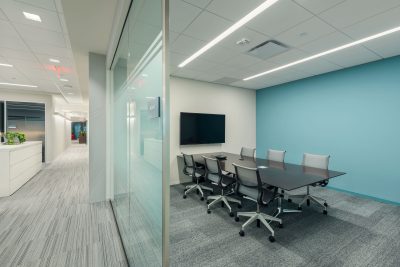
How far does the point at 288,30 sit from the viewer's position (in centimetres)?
262

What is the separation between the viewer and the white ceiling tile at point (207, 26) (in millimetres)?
2353

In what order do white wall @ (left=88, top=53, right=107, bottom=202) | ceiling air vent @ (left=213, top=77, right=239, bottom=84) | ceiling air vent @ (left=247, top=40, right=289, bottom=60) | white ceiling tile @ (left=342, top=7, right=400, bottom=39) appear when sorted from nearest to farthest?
white ceiling tile @ (left=342, top=7, right=400, bottom=39) < ceiling air vent @ (left=247, top=40, right=289, bottom=60) < white wall @ (left=88, top=53, right=107, bottom=202) < ceiling air vent @ (left=213, top=77, right=239, bottom=84)

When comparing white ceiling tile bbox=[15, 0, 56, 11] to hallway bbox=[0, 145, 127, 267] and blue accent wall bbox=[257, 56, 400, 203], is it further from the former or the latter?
blue accent wall bbox=[257, 56, 400, 203]

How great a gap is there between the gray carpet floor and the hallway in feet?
2.84

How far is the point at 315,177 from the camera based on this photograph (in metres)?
2.71

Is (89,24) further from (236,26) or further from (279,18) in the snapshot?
(279,18)

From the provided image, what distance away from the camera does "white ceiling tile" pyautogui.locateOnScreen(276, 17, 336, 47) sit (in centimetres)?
248

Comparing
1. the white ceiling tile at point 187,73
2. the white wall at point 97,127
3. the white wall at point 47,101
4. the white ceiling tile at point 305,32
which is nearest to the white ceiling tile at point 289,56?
the white ceiling tile at point 305,32

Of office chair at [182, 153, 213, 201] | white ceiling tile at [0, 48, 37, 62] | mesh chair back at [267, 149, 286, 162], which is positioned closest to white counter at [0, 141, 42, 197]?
white ceiling tile at [0, 48, 37, 62]

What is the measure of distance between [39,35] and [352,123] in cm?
620

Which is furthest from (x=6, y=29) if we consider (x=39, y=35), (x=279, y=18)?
(x=279, y=18)

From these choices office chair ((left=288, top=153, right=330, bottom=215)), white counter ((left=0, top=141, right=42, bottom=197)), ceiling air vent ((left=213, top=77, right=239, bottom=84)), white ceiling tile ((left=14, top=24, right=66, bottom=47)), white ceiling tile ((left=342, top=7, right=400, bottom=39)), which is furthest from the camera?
ceiling air vent ((left=213, top=77, right=239, bottom=84))

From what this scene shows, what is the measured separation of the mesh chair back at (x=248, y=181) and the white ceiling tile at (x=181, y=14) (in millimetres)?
2079

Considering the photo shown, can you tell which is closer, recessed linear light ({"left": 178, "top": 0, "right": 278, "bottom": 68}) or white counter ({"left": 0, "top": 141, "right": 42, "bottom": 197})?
recessed linear light ({"left": 178, "top": 0, "right": 278, "bottom": 68})
